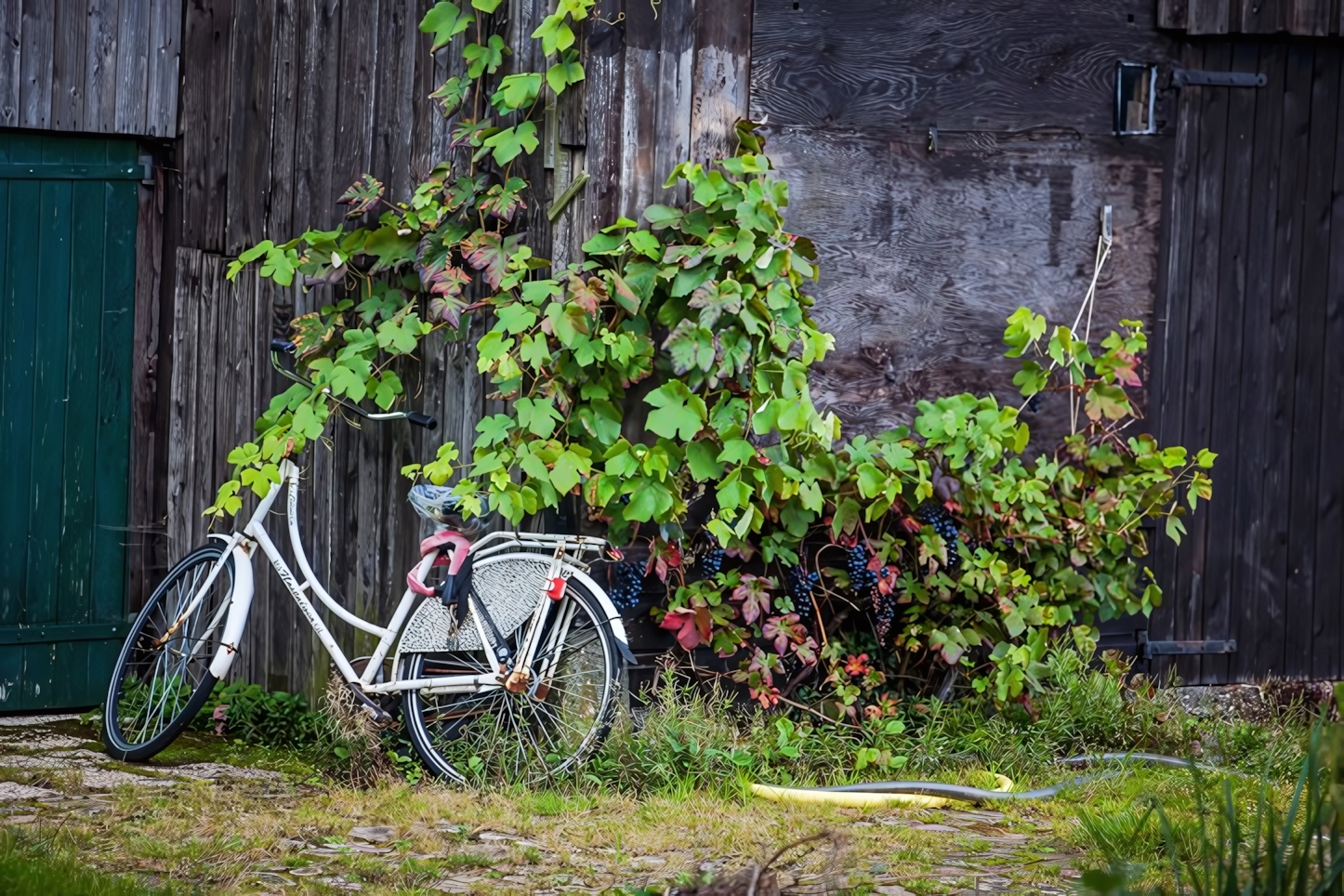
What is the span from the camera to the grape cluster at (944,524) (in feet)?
17.7

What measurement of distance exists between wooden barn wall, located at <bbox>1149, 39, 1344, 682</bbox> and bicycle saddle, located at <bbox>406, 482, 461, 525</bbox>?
8.93 ft

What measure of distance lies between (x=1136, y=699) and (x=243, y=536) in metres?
3.11

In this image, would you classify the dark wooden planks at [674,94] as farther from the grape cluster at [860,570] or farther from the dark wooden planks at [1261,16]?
the dark wooden planks at [1261,16]

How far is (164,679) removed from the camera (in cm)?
528

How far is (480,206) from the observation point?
16.5ft

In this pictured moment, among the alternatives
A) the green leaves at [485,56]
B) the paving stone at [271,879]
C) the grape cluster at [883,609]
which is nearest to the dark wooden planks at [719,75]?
the green leaves at [485,56]

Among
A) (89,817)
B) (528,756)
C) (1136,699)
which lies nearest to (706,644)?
(528,756)

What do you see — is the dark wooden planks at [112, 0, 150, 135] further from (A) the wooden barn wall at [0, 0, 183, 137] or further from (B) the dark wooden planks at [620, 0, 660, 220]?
(B) the dark wooden planks at [620, 0, 660, 220]

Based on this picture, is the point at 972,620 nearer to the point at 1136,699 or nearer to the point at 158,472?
the point at 1136,699

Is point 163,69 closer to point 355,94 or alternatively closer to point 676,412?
point 355,94

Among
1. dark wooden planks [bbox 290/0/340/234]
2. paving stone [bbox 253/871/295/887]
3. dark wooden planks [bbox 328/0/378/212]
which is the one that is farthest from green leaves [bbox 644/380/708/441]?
paving stone [bbox 253/871/295/887]

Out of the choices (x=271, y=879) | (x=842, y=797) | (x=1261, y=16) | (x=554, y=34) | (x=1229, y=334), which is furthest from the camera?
(x=1229, y=334)

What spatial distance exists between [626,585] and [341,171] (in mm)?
1909

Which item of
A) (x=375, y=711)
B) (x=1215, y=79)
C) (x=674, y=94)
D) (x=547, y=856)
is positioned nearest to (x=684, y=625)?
(x=375, y=711)
